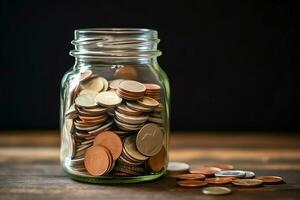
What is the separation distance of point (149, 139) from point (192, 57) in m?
0.71

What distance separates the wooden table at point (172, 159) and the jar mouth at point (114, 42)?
243mm

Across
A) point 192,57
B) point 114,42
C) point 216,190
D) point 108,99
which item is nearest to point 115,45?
point 114,42

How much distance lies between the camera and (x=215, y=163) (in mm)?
1303

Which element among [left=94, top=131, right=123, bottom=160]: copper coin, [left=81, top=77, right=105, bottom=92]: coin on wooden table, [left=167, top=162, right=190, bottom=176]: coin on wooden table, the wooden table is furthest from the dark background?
[left=94, top=131, right=123, bottom=160]: copper coin

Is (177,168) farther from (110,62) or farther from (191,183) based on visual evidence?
(110,62)

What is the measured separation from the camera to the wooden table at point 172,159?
102 centimetres

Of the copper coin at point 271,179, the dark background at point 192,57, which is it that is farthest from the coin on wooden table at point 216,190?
the dark background at point 192,57

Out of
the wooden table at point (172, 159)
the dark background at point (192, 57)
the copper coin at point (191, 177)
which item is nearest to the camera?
the wooden table at point (172, 159)

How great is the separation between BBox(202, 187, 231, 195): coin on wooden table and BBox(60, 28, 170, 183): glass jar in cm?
11

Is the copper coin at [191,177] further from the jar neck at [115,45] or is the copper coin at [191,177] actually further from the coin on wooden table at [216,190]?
the jar neck at [115,45]

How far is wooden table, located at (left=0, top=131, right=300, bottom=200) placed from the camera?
3.34 feet

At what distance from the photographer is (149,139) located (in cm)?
106

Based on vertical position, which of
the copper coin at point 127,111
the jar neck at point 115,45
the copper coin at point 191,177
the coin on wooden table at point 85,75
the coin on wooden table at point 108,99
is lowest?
the copper coin at point 191,177

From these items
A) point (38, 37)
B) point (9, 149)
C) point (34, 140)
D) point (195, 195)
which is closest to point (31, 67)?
point (38, 37)
